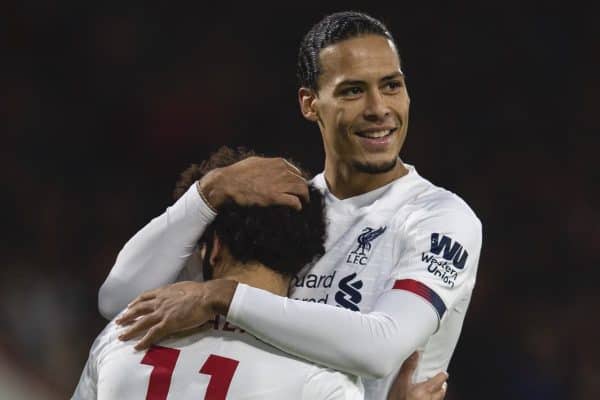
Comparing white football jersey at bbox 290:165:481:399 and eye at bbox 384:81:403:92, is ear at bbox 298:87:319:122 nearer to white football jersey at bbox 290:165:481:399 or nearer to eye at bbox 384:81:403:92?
eye at bbox 384:81:403:92

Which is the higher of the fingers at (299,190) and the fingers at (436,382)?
the fingers at (299,190)

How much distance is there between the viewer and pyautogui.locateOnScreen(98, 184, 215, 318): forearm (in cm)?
280

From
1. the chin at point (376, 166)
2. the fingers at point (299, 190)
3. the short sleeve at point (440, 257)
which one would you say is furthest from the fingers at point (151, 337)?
the chin at point (376, 166)

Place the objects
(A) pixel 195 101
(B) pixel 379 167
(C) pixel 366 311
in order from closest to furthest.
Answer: (C) pixel 366 311 → (B) pixel 379 167 → (A) pixel 195 101

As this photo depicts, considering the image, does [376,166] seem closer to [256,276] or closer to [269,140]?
[256,276]

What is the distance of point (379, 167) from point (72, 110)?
405 centimetres

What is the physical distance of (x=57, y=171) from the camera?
6.46m

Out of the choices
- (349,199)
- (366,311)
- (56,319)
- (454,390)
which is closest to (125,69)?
(56,319)

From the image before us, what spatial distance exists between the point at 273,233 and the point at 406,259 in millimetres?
405

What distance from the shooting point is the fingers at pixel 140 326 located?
8.05 ft

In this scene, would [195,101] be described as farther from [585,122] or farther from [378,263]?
[378,263]

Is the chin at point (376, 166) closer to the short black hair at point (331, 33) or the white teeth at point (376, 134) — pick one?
the white teeth at point (376, 134)

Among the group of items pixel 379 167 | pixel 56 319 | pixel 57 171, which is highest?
pixel 379 167

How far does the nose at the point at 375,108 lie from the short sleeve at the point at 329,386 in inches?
33.8
